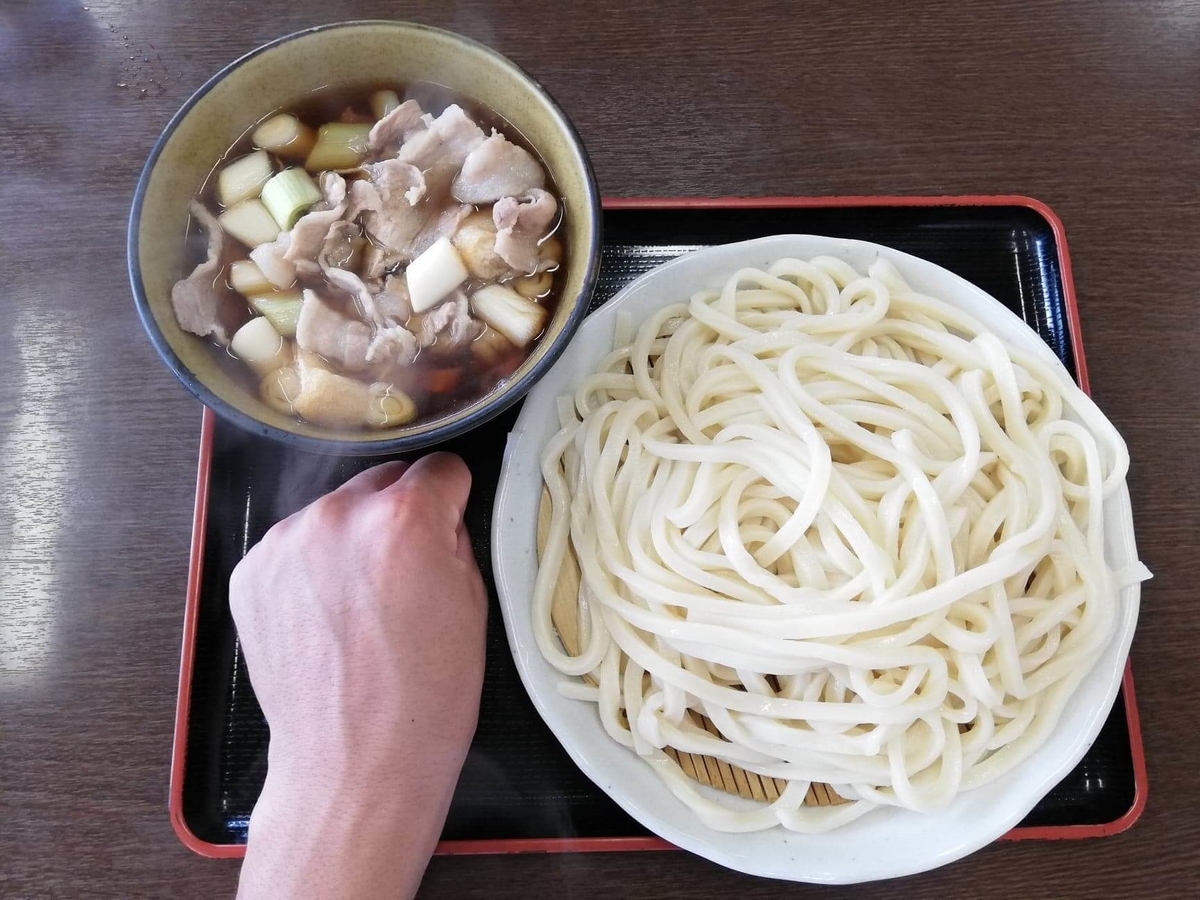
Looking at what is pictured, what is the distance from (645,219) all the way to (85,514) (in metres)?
1.48

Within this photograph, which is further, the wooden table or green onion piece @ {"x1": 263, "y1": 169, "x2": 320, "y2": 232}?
the wooden table

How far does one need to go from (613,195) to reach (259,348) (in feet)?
3.25

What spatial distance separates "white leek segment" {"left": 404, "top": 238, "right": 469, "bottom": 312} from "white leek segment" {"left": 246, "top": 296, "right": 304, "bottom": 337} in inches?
8.2

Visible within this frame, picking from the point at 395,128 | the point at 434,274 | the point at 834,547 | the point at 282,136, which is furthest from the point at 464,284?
the point at 834,547

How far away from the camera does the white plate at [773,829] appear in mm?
1501

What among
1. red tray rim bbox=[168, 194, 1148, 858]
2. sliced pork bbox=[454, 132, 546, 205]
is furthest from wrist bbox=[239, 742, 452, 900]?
sliced pork bbox=[454, 132, 546, 205]

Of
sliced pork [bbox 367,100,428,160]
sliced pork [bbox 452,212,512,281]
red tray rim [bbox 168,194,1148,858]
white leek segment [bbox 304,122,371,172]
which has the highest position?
sliced pork [bbox 367,100,428,160]

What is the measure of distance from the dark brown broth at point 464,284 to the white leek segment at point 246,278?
1 centimetres

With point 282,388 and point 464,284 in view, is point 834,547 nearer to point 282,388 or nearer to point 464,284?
point 464,284

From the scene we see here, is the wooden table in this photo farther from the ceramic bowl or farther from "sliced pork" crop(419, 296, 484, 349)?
"sliced pork" crop(419, 296, 484, 349)

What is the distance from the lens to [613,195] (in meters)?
2.02

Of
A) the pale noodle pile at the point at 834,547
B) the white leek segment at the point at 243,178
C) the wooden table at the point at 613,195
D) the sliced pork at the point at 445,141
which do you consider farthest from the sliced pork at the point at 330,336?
the wooden table at the point at 613,195

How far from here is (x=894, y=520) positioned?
1561 millimetres

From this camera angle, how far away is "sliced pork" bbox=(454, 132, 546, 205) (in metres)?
1.45
